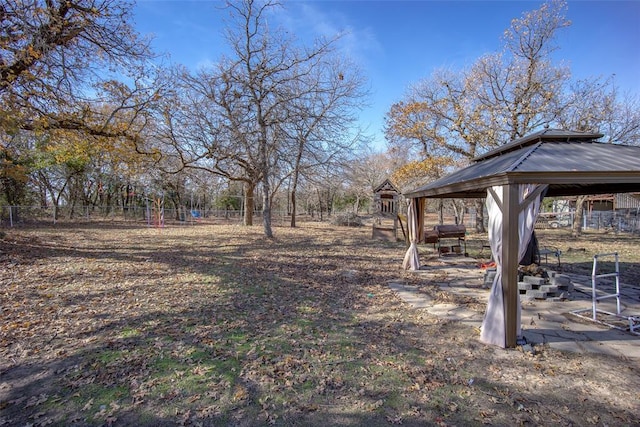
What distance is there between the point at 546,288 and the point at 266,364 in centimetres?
507

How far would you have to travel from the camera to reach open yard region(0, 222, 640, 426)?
2.63 m

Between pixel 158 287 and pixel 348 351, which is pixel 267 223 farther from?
pixel 348 351

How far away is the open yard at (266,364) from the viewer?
103 inches

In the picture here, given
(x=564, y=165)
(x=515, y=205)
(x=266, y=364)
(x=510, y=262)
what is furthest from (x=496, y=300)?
(x=266, y=364)

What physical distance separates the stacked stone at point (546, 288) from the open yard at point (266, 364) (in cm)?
112

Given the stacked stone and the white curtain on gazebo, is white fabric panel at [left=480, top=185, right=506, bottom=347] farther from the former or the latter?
the stacked stone

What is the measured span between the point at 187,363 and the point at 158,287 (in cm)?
332

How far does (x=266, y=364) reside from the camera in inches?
133

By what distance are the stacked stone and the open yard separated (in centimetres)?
112

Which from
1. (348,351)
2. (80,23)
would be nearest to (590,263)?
(348,351)

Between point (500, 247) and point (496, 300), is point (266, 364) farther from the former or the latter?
point (500, 247)

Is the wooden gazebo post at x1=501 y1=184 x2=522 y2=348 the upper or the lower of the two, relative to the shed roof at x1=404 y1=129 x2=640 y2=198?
lower

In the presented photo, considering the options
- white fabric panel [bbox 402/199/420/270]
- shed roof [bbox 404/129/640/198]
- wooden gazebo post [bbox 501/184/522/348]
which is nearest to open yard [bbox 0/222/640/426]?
wooden gazebo post [bbox 501/184/522/348]

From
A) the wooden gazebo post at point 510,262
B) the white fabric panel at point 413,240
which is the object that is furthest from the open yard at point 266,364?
the white fabric panel at point 413,240
